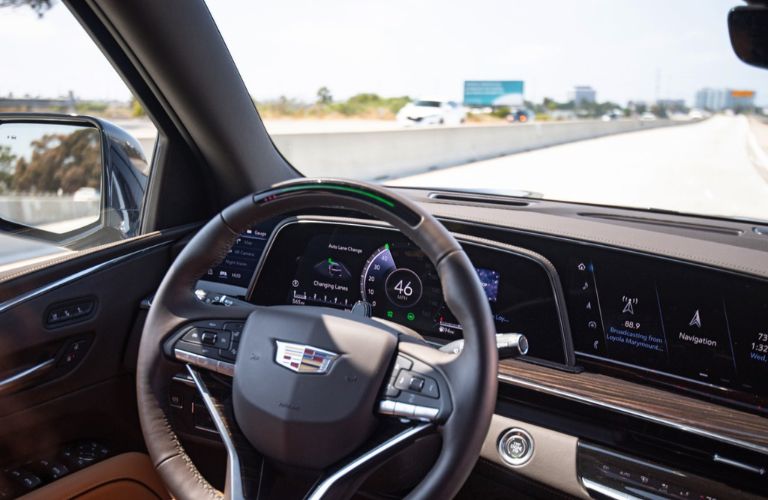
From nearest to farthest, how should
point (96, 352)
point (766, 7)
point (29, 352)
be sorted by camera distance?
point (766, 7) < point (29, 352) < point (96, 352)

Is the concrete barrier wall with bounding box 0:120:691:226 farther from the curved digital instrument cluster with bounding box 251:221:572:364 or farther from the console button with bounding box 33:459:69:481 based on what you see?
the console button with bounding box 33:459:69:481

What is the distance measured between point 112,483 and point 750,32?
2647mm

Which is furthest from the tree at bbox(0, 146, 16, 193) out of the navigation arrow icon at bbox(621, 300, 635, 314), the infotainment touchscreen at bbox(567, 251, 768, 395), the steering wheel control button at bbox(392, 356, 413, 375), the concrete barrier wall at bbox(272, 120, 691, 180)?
the concrete barrier wall at bbox(272, 120, 691, 180)

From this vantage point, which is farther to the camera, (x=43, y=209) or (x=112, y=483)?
(x=43, y=209)

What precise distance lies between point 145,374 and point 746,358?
1908 mm

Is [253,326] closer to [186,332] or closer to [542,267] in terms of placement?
[186,332]

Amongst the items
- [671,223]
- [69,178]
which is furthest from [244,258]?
[671,223]

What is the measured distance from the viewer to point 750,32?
159 centimetres

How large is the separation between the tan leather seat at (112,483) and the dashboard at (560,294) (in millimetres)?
853

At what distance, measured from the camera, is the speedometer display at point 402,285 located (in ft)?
9.36

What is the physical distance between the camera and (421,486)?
156cm

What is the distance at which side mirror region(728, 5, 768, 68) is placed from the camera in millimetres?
1549

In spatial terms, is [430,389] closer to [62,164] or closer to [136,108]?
[136,108]

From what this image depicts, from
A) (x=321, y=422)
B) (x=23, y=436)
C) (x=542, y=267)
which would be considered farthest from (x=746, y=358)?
(x=23, y=436)
